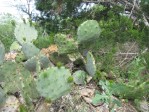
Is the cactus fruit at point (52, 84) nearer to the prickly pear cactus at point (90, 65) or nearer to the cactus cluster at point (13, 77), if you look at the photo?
the cactus cluster at point (13, 77)

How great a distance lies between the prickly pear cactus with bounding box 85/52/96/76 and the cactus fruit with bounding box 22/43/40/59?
0.67 metres

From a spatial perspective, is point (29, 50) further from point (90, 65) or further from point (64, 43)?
point (90, 65)

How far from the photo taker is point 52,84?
4.15 meters

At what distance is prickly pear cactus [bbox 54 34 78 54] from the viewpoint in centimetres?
541

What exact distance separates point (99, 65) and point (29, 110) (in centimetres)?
176

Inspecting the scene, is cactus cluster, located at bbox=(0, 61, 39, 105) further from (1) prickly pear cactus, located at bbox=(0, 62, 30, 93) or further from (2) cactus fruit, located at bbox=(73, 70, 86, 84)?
(2) cactus fruit, located at bbox=(73, 70, 86, 84)

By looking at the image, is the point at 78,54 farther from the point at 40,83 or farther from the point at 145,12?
the point at 145,12

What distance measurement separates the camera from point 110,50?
6.24 metres

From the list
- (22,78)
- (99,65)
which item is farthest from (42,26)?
(22,78)

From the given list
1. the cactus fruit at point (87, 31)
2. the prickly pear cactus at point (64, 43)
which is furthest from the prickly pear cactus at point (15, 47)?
the cactus fruit at point (87, 31)

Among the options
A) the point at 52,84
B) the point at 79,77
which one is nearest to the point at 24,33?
the point at 79,77

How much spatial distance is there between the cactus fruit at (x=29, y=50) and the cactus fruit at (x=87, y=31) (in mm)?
629

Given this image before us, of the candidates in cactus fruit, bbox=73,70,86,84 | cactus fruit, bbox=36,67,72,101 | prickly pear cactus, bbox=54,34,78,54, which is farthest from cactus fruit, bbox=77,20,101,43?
cactus fruit, bbox=36,67,72,101

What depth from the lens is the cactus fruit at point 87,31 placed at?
539 cm
